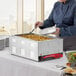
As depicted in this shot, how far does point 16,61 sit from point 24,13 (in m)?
2.74

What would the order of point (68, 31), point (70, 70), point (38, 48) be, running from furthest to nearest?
point (68, 31), point (38, 48), point (70, 70)

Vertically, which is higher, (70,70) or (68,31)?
(68,31)

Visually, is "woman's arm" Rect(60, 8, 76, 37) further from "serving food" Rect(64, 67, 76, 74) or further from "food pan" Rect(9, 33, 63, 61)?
"serving food" Rect(64, 67, 76, 74)

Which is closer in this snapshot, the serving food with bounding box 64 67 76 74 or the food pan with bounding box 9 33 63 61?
the serving food with bounding box 64 67 76 74

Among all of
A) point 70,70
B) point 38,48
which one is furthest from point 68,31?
point 70,70

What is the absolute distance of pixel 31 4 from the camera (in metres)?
5.00

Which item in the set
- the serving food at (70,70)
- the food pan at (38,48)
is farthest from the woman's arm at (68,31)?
the serving food at (70,70)

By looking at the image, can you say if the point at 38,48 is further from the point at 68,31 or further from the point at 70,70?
the point at 68,31

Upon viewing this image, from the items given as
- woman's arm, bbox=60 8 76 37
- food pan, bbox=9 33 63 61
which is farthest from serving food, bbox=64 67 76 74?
woman's arm, bbox=60 8 76 37

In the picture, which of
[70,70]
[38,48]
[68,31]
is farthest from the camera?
[68,31]

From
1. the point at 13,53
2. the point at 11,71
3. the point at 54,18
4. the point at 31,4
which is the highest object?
the point at 31,4

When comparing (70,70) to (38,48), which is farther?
(38,48)

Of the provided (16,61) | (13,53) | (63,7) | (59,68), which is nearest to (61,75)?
(59,68)

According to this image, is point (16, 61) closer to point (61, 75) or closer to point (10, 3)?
point (61, 75)
